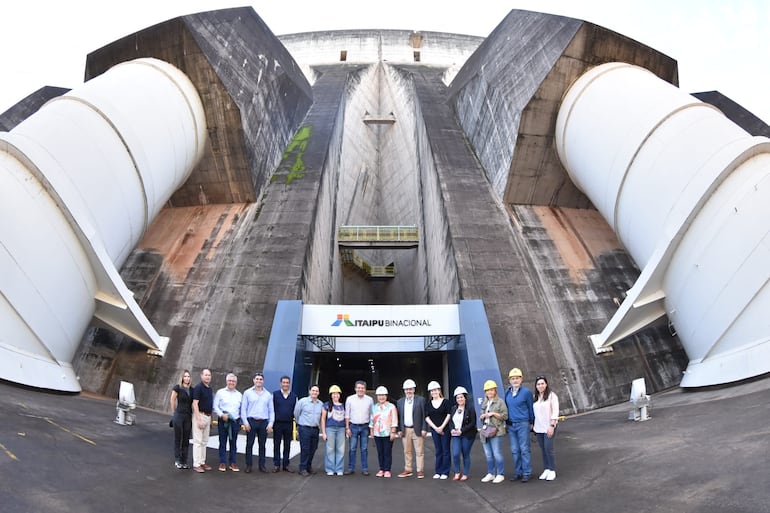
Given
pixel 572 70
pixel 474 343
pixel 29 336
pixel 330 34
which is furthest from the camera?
pixel 330 34

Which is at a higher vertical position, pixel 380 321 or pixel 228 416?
pixel 380 321

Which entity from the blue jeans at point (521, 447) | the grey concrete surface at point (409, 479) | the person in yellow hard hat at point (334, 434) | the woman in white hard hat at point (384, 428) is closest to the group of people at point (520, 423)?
the blue jeans at point (521, 447)

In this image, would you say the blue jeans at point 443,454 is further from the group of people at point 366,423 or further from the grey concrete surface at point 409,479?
the grey concrete surface at point 409,479

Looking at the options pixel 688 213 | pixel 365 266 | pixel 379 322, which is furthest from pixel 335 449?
pixel 365 266

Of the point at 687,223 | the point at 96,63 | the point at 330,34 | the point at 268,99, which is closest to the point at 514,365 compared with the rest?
the point at 687,223

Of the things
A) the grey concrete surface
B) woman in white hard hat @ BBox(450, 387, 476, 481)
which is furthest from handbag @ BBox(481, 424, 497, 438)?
the grey concrete surface

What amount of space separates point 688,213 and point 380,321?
23.1ft

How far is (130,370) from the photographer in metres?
12.2

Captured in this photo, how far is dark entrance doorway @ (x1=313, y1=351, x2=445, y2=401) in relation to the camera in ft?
57.5

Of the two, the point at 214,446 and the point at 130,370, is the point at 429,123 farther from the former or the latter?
the point at 214,446

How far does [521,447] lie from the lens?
220 inches

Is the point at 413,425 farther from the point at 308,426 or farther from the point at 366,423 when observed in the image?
the point at 308,426

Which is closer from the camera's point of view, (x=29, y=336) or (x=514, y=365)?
(x=29, y=336)

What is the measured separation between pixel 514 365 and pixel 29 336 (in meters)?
9.75
